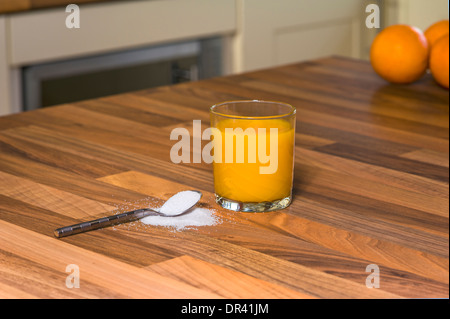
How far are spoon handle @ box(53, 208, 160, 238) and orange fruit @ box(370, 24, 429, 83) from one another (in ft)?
2.47

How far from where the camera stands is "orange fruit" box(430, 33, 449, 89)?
4.27 feet

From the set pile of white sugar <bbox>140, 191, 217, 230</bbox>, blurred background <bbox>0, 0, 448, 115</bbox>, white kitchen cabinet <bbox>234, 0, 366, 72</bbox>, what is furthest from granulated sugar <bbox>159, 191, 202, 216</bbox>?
white kitchen cabinet <bbox>234, 0, 366, 72</bbox>

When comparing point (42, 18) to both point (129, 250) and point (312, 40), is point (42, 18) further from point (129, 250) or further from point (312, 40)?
point (129, 250)

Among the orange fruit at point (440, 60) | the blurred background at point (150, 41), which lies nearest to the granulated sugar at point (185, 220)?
the orange fruit at point (440, 60)

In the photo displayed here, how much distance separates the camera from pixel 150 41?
8.39 ft

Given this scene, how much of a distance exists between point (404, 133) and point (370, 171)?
0.68 feet

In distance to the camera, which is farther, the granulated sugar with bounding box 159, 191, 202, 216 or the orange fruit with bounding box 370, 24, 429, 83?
the orange fruit with bounding box 370, 24, 429, 83

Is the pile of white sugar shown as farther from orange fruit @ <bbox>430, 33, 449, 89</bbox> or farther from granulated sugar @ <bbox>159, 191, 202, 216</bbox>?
orange fruit @ <bbox>430, 33, 449, 89</bbox>

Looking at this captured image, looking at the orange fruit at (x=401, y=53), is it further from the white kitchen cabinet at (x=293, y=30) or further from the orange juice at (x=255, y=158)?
the white kitchen cabinet at (x=293, y=30)

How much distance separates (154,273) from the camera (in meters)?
0.63

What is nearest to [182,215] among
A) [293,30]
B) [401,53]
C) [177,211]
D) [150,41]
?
[177,211]

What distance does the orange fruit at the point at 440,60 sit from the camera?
1.30m

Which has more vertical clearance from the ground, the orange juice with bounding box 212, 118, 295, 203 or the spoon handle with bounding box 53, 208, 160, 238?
the orange juice with bounding box 212, 118, 295, 203

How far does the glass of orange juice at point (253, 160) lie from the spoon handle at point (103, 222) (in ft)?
0.29
